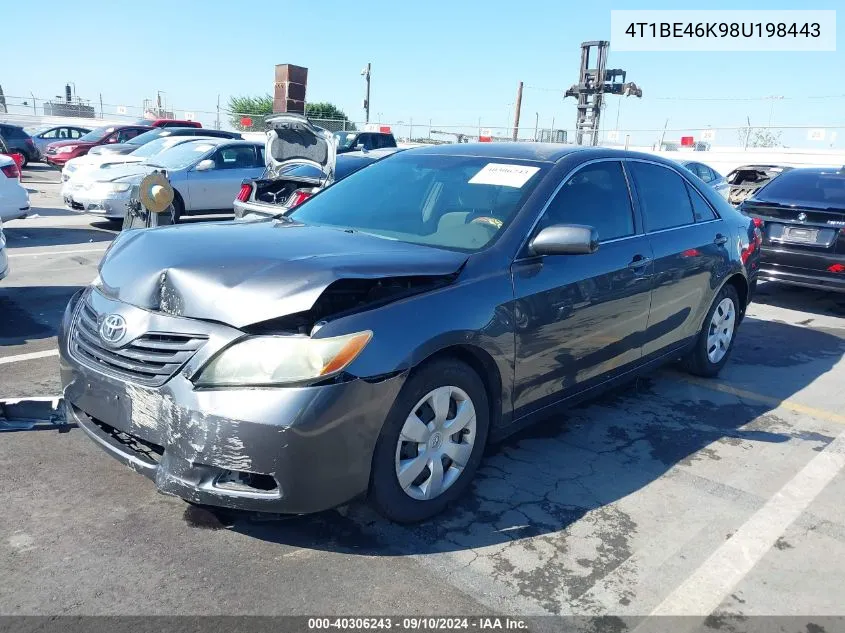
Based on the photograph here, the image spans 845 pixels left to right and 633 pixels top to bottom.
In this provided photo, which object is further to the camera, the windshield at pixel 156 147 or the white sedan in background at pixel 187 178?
the windshield at pixel 156 147

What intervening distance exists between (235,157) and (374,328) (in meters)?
10.5

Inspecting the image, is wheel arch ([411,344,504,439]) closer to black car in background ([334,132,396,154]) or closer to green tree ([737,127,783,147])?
black car in background ([334,132,396,154])

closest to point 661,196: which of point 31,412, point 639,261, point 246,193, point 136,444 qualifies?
point 639,261

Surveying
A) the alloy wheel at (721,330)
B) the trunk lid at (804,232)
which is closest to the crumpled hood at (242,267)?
the alloy wheel at (721,330)

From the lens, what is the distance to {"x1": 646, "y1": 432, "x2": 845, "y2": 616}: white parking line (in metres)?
2.79

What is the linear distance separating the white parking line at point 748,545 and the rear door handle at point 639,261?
1.46 meters

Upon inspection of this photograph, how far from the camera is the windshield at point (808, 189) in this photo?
805 centimetres

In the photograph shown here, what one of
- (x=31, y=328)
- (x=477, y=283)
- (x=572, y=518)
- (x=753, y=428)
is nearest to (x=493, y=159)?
(x=477, y=283)

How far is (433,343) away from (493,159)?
162cm

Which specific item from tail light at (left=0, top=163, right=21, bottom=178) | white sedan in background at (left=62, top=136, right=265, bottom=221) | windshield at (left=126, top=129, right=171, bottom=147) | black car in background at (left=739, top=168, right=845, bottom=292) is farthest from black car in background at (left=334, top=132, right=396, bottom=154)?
black car in background at (left=739, top=168, right=845, bottom=292)

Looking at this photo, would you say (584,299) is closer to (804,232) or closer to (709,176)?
(804,232)

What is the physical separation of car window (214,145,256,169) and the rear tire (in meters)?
9.15

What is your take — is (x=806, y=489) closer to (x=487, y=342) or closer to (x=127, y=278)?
(x=487, y=342)

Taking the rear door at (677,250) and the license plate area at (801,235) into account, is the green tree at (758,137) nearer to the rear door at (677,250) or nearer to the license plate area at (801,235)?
the license plate area at (801,235)
